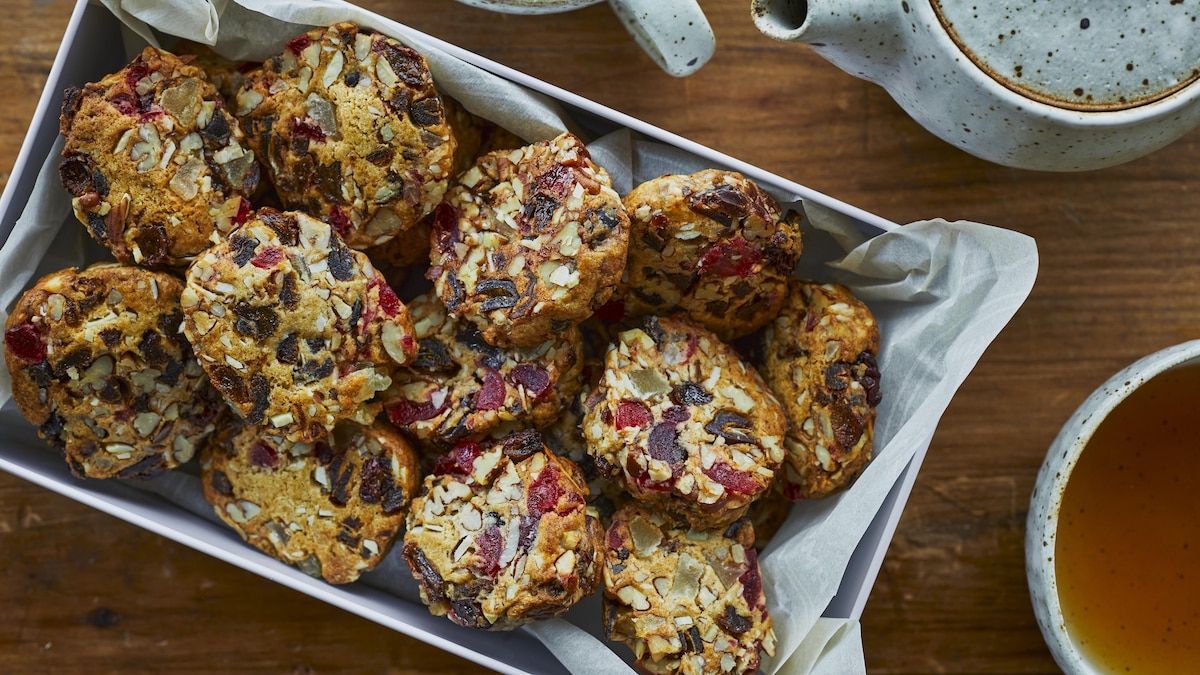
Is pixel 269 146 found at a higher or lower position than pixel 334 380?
higher

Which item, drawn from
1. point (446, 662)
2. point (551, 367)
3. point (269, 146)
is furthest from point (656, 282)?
point (446, 662)

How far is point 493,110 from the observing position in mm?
→ 1294

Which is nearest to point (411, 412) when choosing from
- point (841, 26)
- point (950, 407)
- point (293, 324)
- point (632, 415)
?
point (293, 324)

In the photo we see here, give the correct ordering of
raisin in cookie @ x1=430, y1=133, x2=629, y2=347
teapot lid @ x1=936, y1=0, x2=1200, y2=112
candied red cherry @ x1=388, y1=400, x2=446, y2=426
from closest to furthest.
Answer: teapot lid @ x1=936, y1=0, x2=1200, y2=112 → raisin in cookie @ x1=430, y1=133, x2=629, y2=347 → candied red cherry @ x1=388, y1=400, x2=446, y2=426

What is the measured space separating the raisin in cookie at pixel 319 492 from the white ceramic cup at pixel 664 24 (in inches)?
23.5

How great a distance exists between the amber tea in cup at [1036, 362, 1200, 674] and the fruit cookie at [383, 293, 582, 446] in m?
0.76

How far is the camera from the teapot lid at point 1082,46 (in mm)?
1037

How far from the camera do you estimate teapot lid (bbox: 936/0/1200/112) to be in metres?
1.04

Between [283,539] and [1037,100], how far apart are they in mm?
1095

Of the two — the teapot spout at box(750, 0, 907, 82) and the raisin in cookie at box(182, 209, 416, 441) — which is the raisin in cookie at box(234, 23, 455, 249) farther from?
the teapot spout at box(750, 0, 907, 82)

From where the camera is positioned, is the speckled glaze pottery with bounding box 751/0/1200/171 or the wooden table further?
the wooden table

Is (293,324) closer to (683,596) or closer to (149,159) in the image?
(149,159)

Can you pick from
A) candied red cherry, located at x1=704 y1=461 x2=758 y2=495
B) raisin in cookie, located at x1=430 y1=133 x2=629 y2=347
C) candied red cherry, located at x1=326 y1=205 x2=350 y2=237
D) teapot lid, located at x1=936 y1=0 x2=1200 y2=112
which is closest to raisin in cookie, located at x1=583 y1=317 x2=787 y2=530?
candied red cherry, located at x1=704 y1=461 x2=758 y2=495

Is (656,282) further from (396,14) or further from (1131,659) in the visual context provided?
(1131,659)
